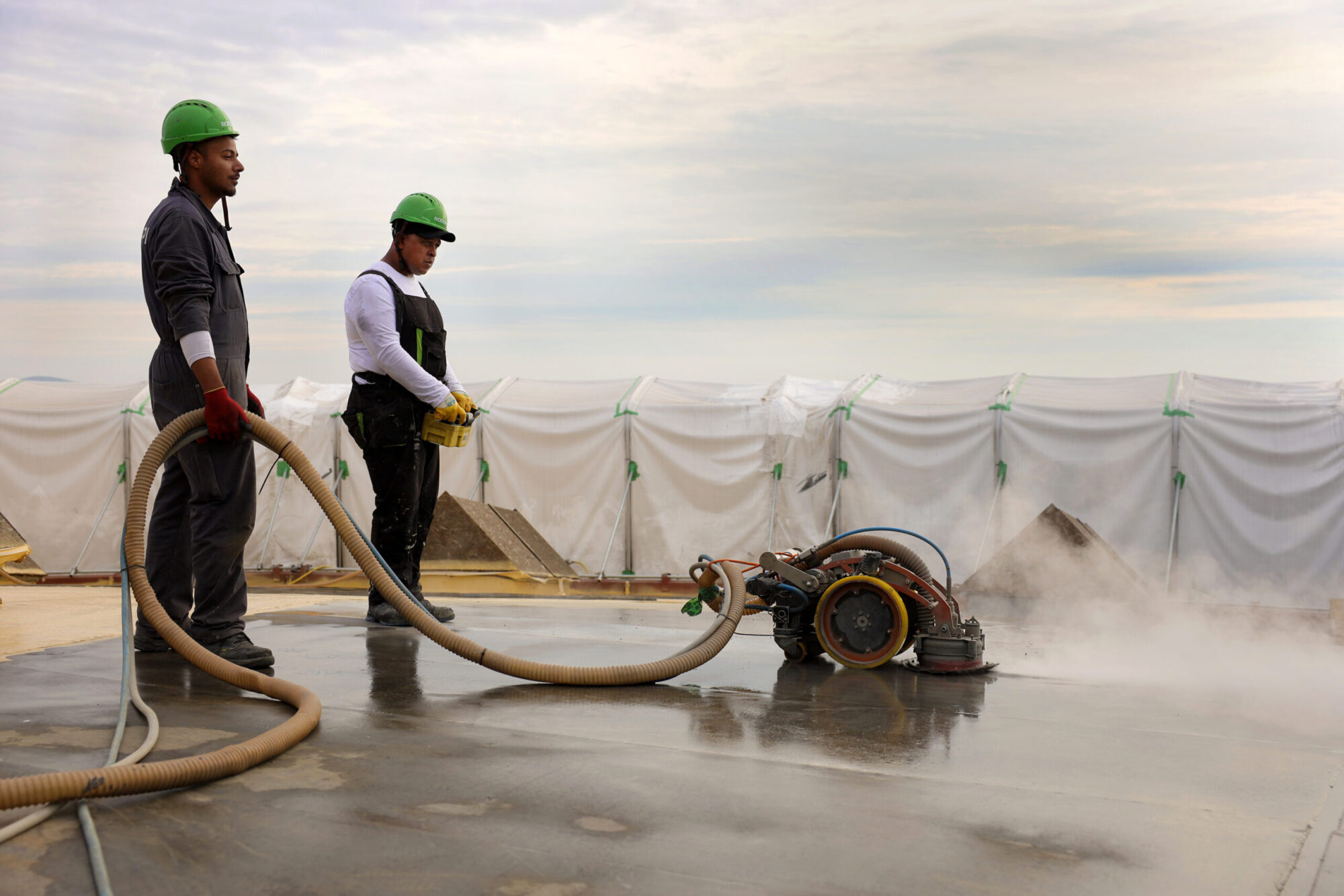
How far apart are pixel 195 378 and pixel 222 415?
0.29m

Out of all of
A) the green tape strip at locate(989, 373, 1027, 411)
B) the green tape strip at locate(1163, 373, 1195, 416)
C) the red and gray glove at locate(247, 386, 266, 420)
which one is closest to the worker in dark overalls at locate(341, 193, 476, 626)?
the red and gray glove at locate(247, 386, 266, 420)

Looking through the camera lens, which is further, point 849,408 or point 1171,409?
point 849,408

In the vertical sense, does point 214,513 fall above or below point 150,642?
above

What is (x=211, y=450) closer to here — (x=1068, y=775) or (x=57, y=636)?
(x=57, y=636)

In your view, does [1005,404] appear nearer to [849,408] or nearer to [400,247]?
[849,408]

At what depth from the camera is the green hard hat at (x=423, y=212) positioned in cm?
479

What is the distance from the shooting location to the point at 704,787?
2338 mm

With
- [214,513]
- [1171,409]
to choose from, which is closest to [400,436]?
[214,513]

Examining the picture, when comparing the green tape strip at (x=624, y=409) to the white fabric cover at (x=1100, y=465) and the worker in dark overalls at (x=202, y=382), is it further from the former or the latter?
the worker in dark overalls at (x=202, y=382)

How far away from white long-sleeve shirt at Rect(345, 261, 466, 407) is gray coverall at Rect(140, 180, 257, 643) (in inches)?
29.9

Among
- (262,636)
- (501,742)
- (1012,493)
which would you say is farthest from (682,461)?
(501,742)

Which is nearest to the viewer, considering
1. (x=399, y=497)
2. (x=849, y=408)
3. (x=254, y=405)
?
(x=254, y=405)

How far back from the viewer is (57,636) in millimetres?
4375

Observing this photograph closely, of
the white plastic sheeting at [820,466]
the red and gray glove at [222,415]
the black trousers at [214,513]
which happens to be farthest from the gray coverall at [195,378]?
the white plastic sheeting at [820,466]
